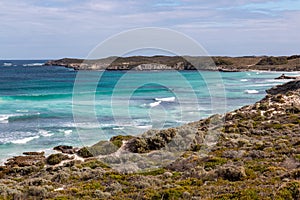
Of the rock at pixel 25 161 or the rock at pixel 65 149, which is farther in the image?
the rock at pixel 65 149

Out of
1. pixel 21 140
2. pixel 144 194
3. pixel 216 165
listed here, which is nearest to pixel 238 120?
pixel 216 165

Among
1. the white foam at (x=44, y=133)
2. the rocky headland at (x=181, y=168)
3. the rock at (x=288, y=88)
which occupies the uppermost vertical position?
the rock at (x=288, y=88)

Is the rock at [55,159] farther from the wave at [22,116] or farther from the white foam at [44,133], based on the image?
the wave at [22,116]

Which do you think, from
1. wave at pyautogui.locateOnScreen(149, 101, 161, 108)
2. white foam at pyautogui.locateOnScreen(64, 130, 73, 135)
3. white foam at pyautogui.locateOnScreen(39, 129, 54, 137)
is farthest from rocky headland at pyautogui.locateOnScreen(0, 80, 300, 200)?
wave at pyautogui.locateOnScreen(149, 101, 161, 108)

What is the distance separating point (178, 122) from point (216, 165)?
69.9 ft

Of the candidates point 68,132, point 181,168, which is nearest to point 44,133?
point 68,132

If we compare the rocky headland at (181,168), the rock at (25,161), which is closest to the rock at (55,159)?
the rocky headland at (181,168)

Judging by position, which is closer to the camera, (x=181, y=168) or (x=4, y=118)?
(x=181, y=168)

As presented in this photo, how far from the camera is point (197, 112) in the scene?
42156mm

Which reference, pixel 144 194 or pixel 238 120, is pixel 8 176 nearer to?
pixel 144 194

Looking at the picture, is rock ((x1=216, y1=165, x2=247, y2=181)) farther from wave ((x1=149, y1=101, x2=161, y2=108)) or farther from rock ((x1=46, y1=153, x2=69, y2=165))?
wave ((x1=149, y1=101, x2=161, y2=108))

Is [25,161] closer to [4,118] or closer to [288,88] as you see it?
[4,118]

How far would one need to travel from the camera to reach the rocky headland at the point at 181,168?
410 inches

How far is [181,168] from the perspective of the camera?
1426cm
